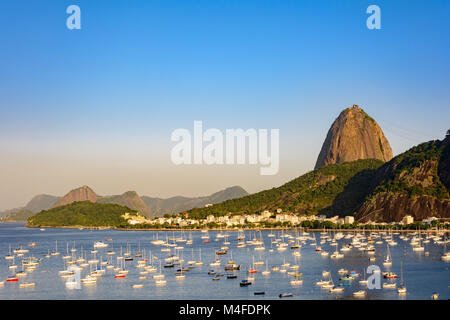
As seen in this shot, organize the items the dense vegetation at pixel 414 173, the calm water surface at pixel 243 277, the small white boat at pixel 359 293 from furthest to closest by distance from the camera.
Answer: the dense vegetation at pixel 414 173, the calm water surface at pixel 243 277, the small white boat at pixel 359 293

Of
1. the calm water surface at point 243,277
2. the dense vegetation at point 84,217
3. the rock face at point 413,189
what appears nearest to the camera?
the calm water surface at point 243,277

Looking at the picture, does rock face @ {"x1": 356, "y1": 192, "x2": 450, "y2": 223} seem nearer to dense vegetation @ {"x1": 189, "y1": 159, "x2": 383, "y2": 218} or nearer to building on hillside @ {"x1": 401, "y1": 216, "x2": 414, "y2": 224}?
building on hillside @ {"x1": 401, "y1": 216, "x2": 414, "y2": 224}

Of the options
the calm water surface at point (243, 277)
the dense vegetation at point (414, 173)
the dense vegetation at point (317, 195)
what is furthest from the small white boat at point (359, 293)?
the dense vegetation at point (317, 195)

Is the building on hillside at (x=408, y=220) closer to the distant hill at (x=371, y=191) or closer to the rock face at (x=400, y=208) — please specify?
the rock face at (x=400, y=208)

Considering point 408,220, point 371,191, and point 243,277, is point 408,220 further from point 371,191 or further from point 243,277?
point 243,277

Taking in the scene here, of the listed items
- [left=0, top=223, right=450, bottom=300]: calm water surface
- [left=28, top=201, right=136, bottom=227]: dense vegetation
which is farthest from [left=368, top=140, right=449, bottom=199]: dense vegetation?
[left=28, top=201, right=136, bottom=227]: dense vegetation

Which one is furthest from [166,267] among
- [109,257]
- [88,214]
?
[88,214]
